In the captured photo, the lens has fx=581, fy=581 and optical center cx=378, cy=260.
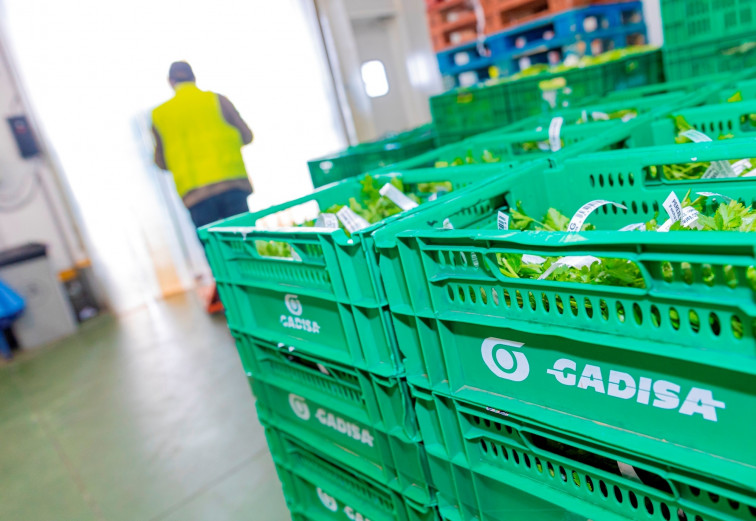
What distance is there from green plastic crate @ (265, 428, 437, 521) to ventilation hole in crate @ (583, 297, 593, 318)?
59 cm

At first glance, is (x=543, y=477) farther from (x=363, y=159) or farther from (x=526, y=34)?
(x=526, y=34)

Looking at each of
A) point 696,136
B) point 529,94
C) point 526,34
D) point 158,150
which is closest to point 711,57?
point 529,94

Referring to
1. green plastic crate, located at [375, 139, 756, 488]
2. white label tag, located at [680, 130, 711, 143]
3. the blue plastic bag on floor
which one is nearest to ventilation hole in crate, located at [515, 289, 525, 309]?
green plastic crate, located at [375, 139, 756, 488]

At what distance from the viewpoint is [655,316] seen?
739mm

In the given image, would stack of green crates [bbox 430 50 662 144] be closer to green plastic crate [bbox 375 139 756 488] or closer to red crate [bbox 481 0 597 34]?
green plastic crate [bbox 375 139 756 488]

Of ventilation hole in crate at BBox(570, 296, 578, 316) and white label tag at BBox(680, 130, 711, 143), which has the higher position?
white label tag at BBox(680, 130, 711, 143)

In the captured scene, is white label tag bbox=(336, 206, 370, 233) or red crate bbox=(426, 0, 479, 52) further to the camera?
red crate bbox=(426, 0, 479, 52)

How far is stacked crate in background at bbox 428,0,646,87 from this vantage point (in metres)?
5.82

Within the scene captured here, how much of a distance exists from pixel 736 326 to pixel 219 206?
13.8 ft

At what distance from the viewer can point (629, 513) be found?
833 mm

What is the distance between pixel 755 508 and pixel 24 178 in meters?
6.01

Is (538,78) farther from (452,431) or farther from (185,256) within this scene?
(185,256)

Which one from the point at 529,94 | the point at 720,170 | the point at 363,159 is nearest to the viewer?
the point at 720,170

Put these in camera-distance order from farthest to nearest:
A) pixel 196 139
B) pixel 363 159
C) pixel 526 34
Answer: pixel 526 34, pixel 196 139, pixel 363 159
